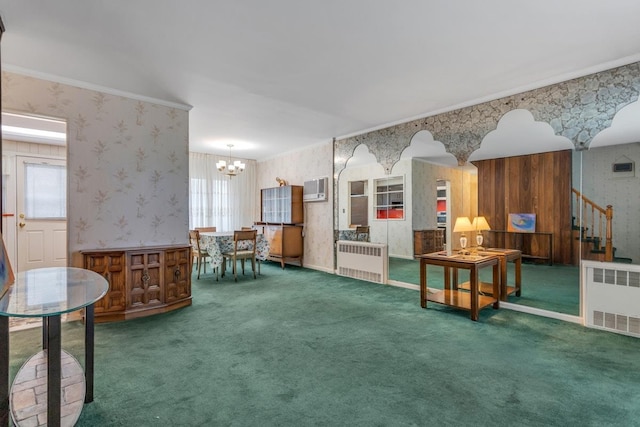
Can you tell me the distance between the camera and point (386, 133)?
16.8ft

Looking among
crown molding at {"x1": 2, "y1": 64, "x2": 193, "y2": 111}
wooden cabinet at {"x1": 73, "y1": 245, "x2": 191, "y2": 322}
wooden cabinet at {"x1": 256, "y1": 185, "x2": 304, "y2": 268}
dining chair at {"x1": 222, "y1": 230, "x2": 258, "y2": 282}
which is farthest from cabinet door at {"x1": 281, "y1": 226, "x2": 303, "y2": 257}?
crown molding at {"x1": 2, "y1": 64, "x2": 193, "y2": 111}

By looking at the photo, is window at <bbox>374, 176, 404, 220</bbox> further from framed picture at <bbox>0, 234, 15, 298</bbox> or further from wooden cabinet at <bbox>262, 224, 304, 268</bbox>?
framed picture at <bbox>0, 234, 15, 298</bbox>

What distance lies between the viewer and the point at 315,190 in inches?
251

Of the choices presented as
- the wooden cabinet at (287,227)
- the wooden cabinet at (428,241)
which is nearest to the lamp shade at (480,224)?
the wooden cabinet at (428,241)

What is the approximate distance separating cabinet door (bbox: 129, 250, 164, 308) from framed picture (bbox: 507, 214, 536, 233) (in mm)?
4360

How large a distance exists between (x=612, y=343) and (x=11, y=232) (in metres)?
7.76

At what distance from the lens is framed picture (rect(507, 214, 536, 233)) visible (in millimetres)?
3920

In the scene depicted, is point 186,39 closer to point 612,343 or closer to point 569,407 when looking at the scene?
point 569,407

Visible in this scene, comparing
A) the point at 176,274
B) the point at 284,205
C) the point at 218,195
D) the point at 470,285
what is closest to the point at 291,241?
the point at 284,205

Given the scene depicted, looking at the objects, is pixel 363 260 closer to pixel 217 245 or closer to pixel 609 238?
pixel 217 245

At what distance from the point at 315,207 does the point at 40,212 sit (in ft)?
15.5

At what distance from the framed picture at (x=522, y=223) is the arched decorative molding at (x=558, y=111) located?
96cm

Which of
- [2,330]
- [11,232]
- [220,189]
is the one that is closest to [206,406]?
[2,330]

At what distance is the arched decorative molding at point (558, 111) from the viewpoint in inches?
118
